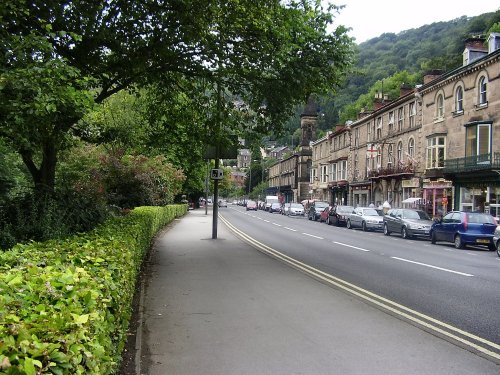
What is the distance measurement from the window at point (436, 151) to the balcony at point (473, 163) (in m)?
2.56

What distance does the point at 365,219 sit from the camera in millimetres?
31062

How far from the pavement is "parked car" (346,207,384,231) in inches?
846

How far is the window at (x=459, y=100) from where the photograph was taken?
102ft

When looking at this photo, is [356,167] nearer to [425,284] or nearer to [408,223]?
[408,223]

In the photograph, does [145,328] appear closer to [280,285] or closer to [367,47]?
[280,285]

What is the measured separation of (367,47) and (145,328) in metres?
99.8

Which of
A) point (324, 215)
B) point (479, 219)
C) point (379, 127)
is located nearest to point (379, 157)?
point (379, 127)

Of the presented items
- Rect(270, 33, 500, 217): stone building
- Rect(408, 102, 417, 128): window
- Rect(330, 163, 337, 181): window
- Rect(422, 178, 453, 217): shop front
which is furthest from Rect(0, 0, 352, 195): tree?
Rect(330, 163, 337, 181): window

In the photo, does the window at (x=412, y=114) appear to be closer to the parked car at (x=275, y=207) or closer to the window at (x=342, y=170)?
the window at (x=342, y=170)

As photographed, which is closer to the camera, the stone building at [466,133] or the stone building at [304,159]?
the stone building at [466,133]

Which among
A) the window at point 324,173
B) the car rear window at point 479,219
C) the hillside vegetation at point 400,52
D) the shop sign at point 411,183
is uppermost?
the hillside vegetation at point 400,52

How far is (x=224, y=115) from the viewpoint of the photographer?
15.0m

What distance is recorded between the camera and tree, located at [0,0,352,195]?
7.57 metres

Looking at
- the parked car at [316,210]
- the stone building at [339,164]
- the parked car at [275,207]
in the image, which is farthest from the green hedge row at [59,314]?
the parked car at [275,207]
